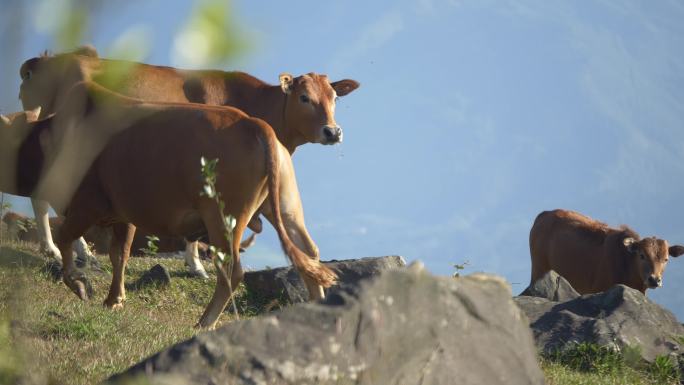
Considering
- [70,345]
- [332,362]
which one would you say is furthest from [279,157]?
[332,362]

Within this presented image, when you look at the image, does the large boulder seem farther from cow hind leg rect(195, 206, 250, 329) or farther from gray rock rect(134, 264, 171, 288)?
gray rock rect(134, 264, 171, 288)

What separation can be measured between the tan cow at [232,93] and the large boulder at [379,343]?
8848mm

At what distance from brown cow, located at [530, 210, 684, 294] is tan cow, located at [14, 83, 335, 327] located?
11505 millimetres

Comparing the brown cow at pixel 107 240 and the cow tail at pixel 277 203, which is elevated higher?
the cow tail at pixel 277 203

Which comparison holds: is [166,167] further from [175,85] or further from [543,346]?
[175,85]

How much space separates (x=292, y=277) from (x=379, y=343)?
827 cm

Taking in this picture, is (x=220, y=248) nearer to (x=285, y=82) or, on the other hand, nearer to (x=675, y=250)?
(x=285, y=82)

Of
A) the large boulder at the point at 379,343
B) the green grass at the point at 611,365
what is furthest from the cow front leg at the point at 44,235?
the large boulder at the point at 379,343

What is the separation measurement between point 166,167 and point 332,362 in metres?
4.82

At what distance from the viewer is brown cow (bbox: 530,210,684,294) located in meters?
18.6

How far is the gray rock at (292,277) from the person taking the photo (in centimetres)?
1170

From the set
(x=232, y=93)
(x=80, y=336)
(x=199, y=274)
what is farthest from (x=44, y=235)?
A: (x=80, y=336)

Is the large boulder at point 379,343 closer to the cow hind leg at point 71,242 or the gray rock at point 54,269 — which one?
the cow hind leg at point 71,242

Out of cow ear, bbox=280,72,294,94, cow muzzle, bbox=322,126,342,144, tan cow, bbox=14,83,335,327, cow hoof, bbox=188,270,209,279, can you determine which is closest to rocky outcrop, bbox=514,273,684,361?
tan cow, bbox=14,83,335,327
